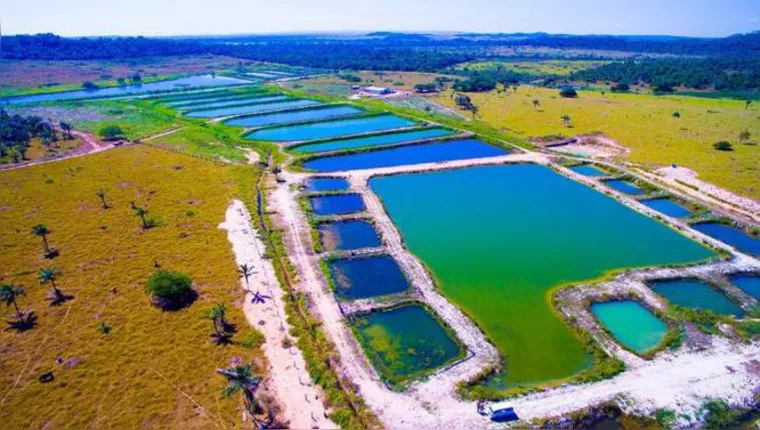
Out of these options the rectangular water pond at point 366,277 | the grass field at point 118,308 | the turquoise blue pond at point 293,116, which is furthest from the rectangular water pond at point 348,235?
the turquoise blue pond at point 293,116

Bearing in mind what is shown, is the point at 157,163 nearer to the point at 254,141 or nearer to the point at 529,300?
the point at 254,141

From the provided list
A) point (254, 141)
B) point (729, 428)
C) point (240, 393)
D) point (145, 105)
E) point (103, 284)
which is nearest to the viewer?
point (729, 428)

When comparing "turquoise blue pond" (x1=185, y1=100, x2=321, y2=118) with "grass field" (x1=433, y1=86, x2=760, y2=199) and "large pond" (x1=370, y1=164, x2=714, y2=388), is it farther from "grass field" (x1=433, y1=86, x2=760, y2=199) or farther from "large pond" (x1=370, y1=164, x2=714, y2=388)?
"large pond" (x1=370, y1=164, x2=714, y2=388)

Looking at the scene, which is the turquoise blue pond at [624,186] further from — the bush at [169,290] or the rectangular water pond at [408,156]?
the bush at [169,290]

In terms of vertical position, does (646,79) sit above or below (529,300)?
above

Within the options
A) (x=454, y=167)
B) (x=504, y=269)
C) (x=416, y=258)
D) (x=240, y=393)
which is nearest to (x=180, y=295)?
(x=240, y=393)

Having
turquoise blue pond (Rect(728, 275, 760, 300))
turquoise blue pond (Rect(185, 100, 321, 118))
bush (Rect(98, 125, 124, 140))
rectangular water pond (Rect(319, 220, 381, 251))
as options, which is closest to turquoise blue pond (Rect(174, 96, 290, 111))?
turquoise blue pond (Rect(185, 100, 321, 118))

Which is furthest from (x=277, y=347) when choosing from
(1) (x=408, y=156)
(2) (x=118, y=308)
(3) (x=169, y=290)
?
(1) (x=408, y=156)
